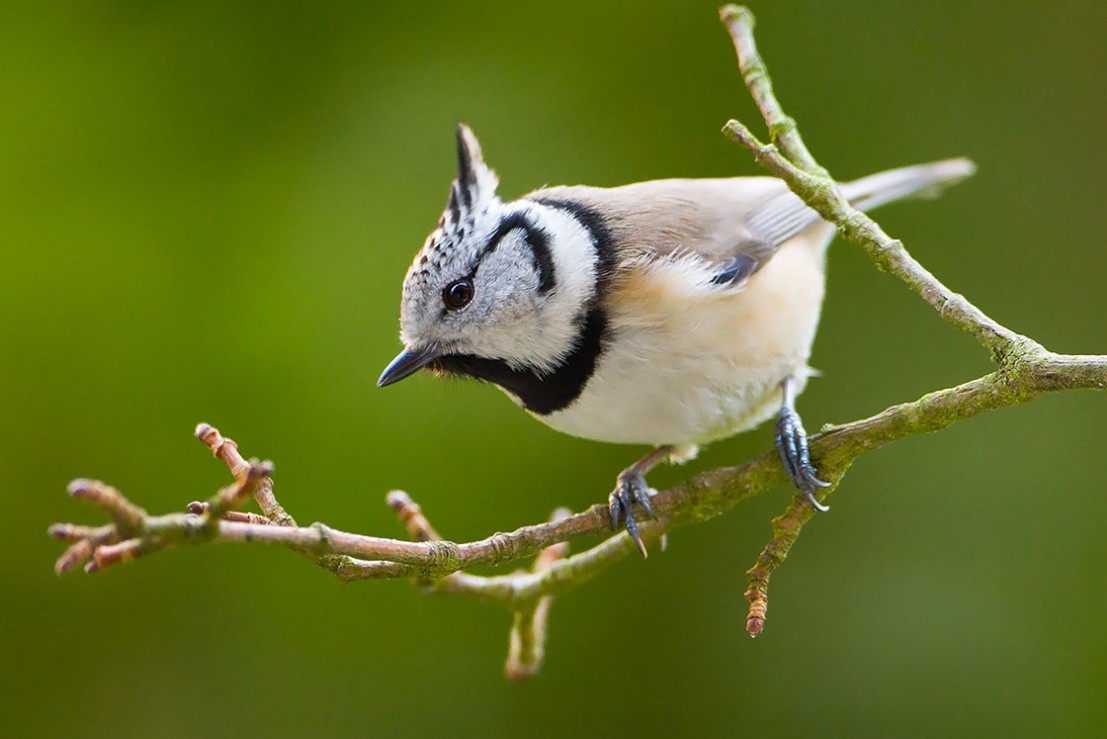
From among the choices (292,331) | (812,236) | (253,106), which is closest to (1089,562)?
(812,236)

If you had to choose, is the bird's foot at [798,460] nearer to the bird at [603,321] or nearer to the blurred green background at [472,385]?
the bird at [603,321]

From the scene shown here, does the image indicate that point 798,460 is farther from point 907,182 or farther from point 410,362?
point 907,182

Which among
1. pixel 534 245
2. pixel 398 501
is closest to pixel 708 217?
pixel 534 245

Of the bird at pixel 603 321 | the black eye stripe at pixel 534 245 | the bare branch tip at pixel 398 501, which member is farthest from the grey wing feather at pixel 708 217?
the bare branch tip at pixel 398 501

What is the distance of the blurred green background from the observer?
109 inches

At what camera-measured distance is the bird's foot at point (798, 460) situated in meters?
1.71

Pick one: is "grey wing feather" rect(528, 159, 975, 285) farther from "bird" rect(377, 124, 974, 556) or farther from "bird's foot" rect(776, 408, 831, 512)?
"bird's foot" rect(776, 408, 831, 512)

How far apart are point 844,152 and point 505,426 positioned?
1.25 metres

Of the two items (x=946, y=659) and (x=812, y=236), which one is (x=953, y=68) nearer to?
(x=812, y=236)

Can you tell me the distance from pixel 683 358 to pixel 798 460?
0.29 meters

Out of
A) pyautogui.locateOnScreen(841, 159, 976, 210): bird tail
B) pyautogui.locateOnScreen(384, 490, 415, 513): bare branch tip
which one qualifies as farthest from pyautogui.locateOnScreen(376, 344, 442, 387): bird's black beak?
pyautogui.locateOnScreen(841, 159, 976, 210): bird tail

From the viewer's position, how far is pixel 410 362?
199cm

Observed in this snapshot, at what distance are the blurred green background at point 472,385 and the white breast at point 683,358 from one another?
850mm

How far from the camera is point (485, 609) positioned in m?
2.91
